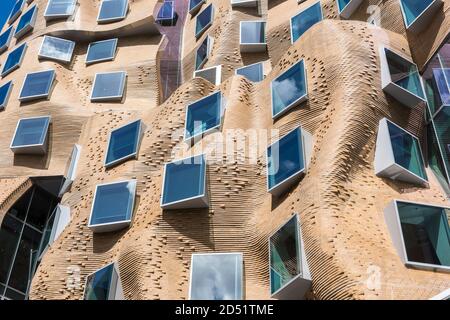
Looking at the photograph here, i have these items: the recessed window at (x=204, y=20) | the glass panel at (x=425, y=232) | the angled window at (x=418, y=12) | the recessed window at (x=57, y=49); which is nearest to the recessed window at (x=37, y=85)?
the recessed window at (x=57, y=49)

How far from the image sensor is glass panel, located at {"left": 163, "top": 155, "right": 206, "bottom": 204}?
15.2 m

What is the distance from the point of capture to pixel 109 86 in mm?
23594

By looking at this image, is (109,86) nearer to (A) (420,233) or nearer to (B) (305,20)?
(B) (305,20)

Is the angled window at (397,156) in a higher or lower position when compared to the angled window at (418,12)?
lower

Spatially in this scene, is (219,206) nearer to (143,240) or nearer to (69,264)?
(143,240)

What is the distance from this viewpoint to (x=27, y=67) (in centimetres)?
2522

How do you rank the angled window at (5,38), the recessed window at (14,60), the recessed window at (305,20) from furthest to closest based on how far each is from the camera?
the angled window at (5,38) → the recessed window at (14,60) → the recessed window at (305,20)

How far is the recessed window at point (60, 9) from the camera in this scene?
89.2 feet

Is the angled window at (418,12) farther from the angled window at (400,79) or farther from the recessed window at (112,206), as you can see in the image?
the recessed window at (112,206)

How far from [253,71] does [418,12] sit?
22.8 feet

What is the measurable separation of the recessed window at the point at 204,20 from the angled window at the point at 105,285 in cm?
1347

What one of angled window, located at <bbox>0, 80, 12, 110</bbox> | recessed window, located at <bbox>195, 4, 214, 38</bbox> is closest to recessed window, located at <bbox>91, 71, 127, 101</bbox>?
angled window, located at <bbox>0, 80, 12, 110</bbox>
